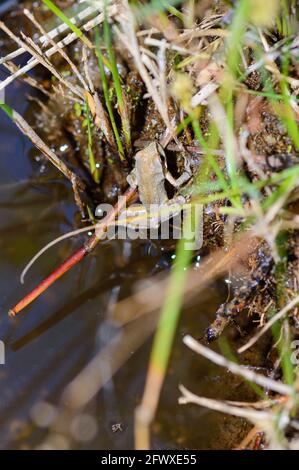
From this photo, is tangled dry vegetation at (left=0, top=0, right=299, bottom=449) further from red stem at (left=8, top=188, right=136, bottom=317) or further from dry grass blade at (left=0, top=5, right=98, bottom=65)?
red stem at (left=8, top=188, right=136, bottom=317)

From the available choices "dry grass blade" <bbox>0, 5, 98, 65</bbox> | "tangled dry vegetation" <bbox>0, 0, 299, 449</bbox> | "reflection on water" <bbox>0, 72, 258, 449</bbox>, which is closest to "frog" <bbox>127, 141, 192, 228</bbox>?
"tangled dry vegetation" <bbox>0, 0, 299, 449</bbox>

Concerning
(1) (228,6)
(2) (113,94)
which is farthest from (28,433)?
(1) (228,6)

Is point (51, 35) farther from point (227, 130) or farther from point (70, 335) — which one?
point (70, 335)

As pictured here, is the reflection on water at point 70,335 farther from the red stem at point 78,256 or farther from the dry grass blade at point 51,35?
the dry grass blade at point 51,35

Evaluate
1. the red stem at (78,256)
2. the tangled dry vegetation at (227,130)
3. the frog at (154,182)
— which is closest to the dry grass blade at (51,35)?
the tangled dry vegetation at (227,130)

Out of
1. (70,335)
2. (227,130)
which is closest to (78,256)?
(70,335)

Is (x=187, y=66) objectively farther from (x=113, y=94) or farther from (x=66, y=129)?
(x=66, y=129)
